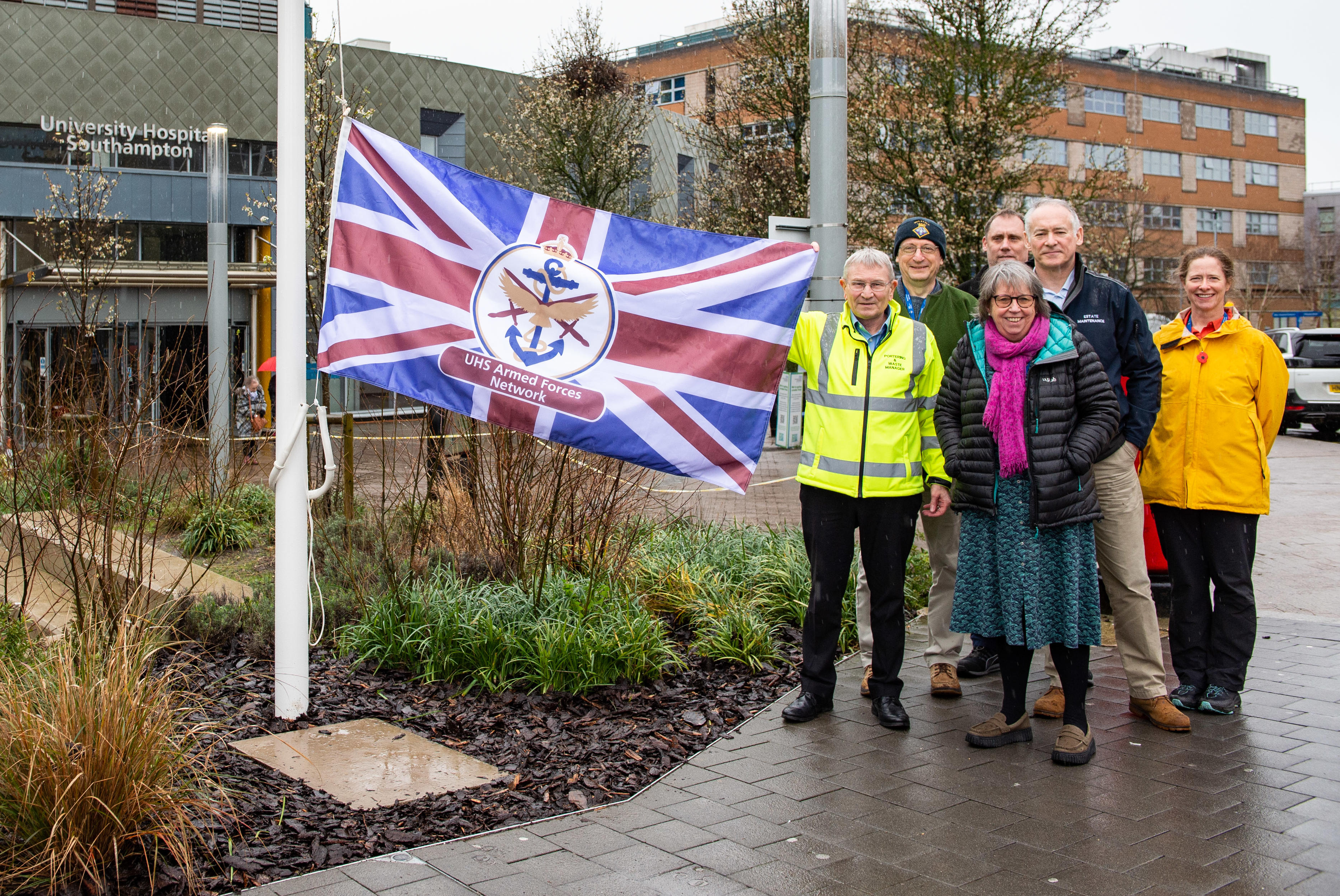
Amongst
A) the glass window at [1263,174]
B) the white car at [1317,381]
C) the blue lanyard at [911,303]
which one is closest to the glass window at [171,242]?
the white car at [1317,381]

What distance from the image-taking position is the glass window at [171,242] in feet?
112

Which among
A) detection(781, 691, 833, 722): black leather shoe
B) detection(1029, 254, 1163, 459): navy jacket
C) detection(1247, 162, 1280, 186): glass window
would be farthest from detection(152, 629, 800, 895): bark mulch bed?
detection(1247, 162, 1280, 186): glass window

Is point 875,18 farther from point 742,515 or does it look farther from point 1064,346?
point 1064,346

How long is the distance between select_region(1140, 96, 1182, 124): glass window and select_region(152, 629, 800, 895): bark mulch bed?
7906 centimetres

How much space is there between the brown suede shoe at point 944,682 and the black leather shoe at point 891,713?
1.45ft

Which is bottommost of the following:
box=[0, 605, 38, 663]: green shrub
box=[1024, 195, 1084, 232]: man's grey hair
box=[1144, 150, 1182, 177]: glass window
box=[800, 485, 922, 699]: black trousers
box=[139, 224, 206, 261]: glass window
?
box=[0, 605, 38, 663]: green shrub

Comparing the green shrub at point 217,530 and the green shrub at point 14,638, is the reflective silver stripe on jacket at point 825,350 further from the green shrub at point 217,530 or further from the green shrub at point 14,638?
the green shrub at point 217,530

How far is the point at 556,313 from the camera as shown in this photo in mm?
5441

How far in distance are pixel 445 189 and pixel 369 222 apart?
374 mm

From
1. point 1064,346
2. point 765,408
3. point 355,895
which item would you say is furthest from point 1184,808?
point 355,895

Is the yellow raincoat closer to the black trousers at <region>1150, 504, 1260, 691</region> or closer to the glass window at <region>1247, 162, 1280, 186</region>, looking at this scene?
the black trousers at <region>1150, 504, 1260, 691</region>

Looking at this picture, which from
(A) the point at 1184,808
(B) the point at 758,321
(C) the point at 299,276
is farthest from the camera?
(B) the point at 758,321

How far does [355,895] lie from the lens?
356 cm

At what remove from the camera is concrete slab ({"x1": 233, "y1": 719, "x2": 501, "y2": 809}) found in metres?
Answer: 4.46
